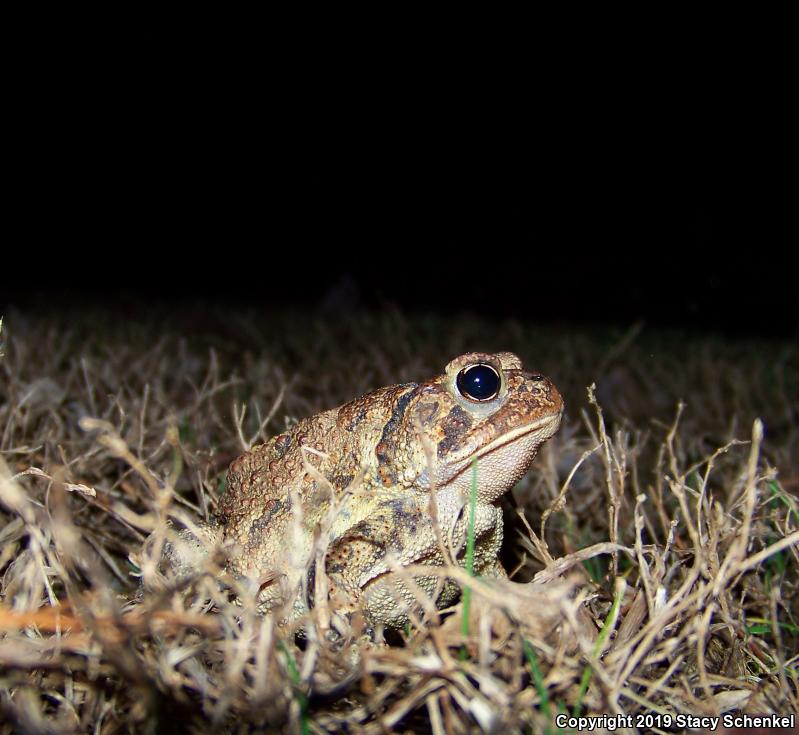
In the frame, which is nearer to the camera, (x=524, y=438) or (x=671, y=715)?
(x=671, y=715)

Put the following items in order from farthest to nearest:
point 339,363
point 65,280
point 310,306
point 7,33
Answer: point 7,33 < point 65,280 < point 310,306 < point 339,363

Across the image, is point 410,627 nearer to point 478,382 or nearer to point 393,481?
point 393,481

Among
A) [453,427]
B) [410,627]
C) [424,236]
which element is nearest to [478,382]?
[453,427]

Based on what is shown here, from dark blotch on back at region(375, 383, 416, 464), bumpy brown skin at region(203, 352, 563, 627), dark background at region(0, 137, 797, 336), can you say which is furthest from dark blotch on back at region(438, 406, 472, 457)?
dark background at region(0, 137, 797, 336)

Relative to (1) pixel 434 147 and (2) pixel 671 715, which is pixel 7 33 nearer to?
(1) pixel 434 147

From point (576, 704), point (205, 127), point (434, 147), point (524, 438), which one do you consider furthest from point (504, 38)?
point (576, 704)

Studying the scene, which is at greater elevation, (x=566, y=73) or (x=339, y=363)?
(x=566, y=73)

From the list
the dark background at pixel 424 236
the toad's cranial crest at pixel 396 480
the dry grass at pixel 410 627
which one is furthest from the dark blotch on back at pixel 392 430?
the dark background at pixel 424 236

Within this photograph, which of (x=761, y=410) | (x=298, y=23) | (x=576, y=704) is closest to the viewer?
(x=576, y=704)

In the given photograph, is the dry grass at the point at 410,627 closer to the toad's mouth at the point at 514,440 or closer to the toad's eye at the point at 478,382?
the toad's mouth at the point at 514,440
